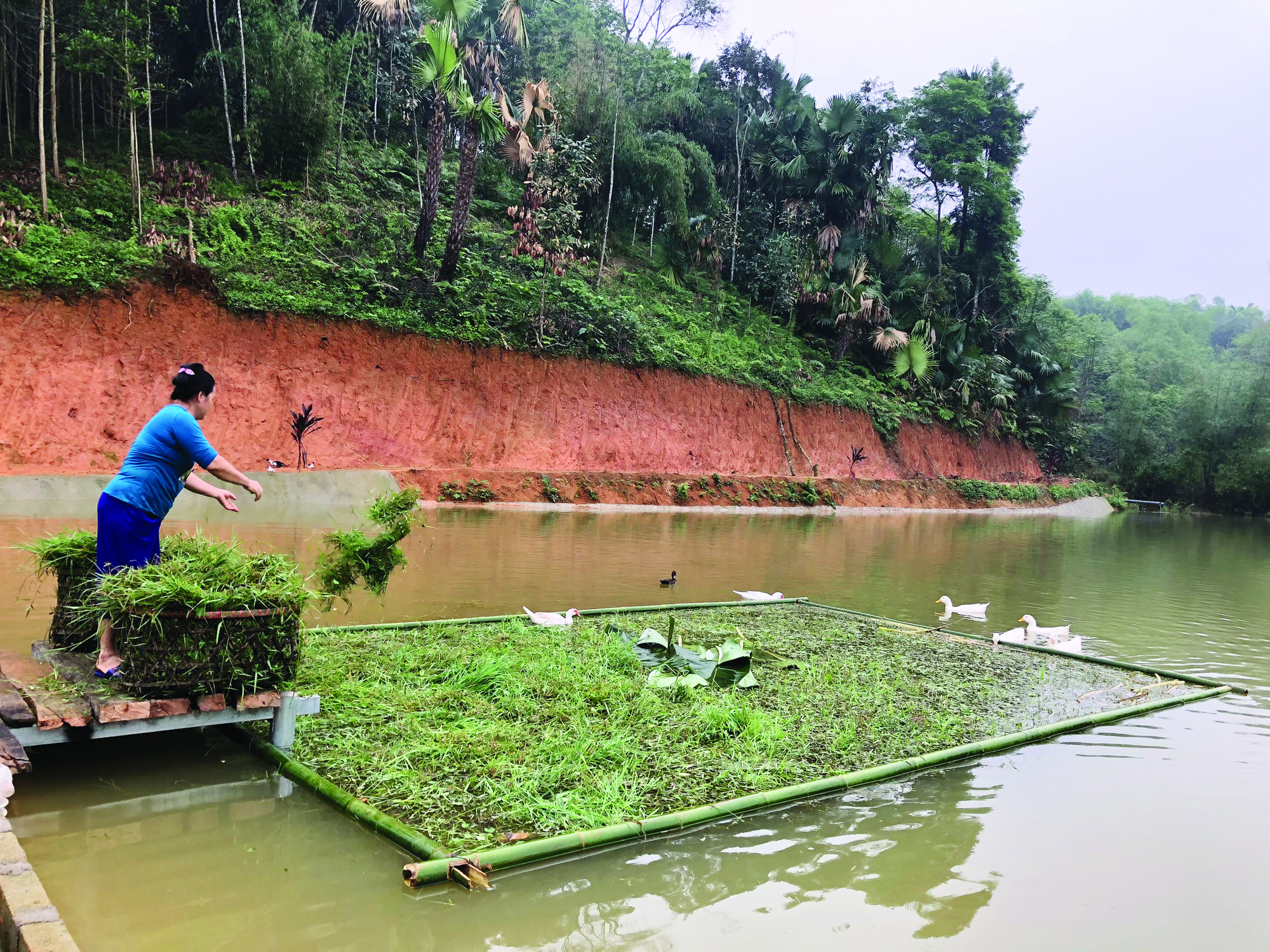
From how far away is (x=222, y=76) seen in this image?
23828 mm

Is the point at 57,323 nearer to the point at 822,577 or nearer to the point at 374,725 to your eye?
the point at 822,577

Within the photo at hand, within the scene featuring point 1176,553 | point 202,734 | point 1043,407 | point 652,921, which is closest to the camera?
point 652,921

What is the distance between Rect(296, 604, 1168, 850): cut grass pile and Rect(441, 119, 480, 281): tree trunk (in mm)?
17529

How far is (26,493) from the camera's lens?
13.7m

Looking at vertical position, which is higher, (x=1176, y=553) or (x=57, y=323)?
(x=57, y=323)

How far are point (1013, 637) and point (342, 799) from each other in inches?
292

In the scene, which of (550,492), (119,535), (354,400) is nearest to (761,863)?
(119,535)

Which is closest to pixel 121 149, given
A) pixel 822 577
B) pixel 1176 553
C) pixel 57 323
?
pixel 57 323

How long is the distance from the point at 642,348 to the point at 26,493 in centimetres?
1691

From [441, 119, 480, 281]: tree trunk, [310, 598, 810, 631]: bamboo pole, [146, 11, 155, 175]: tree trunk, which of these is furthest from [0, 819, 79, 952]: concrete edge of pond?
[441, 119, 480, 281]: tree trunk

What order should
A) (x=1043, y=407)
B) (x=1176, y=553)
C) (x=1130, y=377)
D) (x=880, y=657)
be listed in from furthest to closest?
(x=1130, y=377) → (x=1043, y=407) → (x=1176, y=553) → (x=880, y=657)

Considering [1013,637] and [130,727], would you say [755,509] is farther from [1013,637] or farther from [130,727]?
[130,727]

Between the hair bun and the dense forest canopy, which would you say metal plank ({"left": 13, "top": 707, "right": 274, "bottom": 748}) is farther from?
the dense forest canopy

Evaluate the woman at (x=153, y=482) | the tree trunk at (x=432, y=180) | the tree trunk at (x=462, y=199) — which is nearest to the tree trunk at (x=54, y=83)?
the tree trunk at (x=432, y=180)
